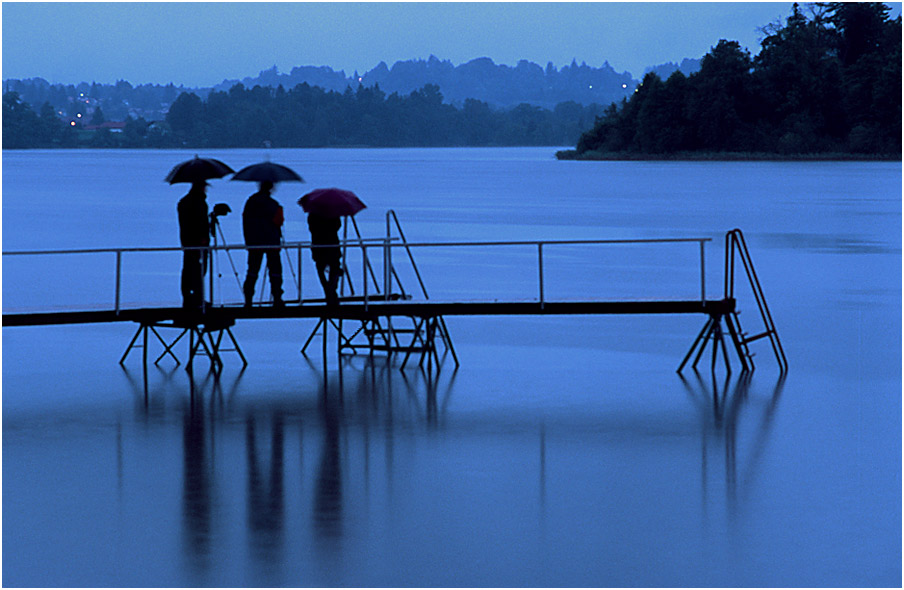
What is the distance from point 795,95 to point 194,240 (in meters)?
142

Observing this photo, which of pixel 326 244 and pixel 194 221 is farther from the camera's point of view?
pixel 326 244

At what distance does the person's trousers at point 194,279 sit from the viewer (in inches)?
598

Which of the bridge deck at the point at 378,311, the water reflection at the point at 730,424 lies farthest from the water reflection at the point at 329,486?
→ the water reflection at the point at 730,424

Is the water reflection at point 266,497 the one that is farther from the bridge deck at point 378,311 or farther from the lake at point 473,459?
the bridge deck at point 378,311

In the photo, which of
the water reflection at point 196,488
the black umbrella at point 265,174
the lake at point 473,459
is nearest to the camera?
the lake at point 473,459

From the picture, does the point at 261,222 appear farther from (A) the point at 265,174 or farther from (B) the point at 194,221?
(B) the point at 194,221

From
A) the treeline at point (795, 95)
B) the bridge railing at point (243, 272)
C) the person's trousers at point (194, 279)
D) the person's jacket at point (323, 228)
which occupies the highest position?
the treeline at point (795, 95)

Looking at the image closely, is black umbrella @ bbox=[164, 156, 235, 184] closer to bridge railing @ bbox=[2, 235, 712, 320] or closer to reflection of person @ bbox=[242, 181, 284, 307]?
reflection of person @ bbox=[242, 181, 284, 307]

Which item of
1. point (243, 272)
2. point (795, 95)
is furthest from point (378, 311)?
point (795, 95)

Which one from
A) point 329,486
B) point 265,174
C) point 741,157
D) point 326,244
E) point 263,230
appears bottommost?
point 329,486

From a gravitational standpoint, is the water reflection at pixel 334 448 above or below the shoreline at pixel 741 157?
below

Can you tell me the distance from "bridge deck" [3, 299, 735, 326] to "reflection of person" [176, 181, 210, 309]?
0.23m

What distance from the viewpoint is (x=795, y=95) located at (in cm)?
15000

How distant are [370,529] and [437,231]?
135 feet
